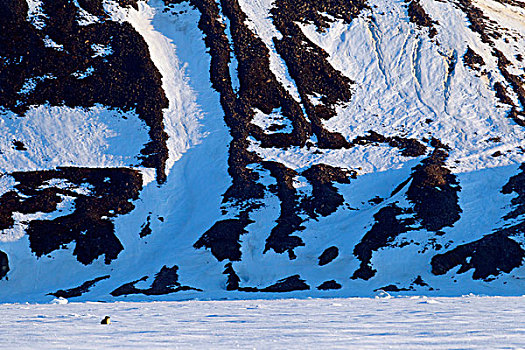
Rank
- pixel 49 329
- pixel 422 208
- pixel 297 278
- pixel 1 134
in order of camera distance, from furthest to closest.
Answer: pixel 1 134 < pixel 422 208 < pixel 297 278 < pixel 49 329

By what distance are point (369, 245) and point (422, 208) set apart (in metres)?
8.41

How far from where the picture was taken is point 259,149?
69.2m

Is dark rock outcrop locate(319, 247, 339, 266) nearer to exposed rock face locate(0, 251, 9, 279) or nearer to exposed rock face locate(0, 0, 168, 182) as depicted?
exposed rock face locate(0, 0, 168, 182)

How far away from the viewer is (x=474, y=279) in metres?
46.8

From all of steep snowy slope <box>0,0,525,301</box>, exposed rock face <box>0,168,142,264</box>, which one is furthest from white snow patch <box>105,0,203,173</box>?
exposed rock face <box>0,168,142,264</box>

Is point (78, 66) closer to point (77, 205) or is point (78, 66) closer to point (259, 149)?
point (77, 205)

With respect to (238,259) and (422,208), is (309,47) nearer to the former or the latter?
(422,208)

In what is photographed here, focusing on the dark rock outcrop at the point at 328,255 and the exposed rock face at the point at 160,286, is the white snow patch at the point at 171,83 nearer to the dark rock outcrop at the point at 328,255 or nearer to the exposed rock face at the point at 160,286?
the exposed rock face at the point at 160,286

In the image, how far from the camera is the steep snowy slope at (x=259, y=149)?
51844 millimetres

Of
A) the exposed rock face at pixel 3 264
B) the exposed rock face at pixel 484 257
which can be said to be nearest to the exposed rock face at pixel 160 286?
the exposed rock face at pixel 3 264

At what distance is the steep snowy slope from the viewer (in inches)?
2041

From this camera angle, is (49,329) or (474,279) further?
(474,279)

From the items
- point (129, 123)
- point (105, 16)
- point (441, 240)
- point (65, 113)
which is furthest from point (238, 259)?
point (105, 16)

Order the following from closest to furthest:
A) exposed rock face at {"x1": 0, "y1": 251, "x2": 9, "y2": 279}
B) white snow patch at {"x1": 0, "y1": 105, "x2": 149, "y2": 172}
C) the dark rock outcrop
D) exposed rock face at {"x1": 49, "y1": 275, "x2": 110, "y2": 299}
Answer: exposed rock face at {"x1": 49, "y1": 275, "x2": 110, "y2": 299} < exposed rock face at {"x1": 0, "y1": 251, "x2": 9, "y2": 279} < the dark rock outcrop < white snow patch at {"x1": 0, "y1": 105, "x2": 149, "y2": 172}
